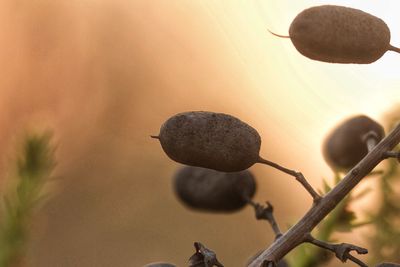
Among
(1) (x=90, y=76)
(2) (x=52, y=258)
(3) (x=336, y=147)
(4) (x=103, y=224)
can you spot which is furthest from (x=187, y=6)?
(3) (x=336, y=147)

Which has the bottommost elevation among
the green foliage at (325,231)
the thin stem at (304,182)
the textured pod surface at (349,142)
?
the green foliage at (325,231)

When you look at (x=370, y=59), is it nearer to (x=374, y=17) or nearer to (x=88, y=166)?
(x=374, y=17)

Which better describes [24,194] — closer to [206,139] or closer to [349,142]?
[206,139]

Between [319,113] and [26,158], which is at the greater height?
[26,158]

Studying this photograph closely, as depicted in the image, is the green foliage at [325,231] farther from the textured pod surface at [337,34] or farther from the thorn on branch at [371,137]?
the textured pod surface at [337,34]

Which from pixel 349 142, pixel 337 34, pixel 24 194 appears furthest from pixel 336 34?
pixel 24 194

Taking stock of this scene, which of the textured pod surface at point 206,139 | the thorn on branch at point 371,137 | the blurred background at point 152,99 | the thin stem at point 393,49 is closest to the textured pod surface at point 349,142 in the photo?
the thorn on branch at point 371,137
